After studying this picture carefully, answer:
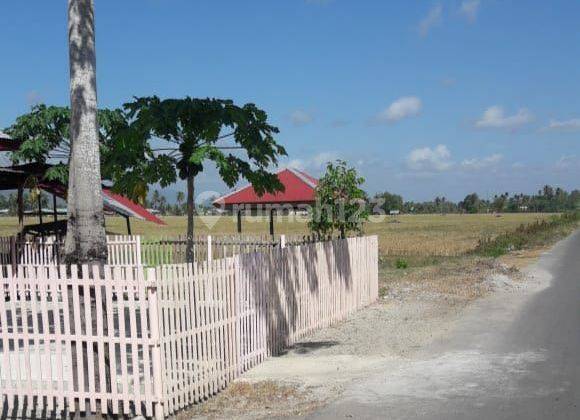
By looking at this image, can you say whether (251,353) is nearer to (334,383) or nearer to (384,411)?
(334,383)

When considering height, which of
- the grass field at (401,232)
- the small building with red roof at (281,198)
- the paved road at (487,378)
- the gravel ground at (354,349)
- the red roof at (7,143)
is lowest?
the paved road at (487,378)

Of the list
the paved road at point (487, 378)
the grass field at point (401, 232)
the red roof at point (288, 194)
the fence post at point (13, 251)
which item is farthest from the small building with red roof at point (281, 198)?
the paved road at point (487, 378)

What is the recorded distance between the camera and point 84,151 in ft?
22.1

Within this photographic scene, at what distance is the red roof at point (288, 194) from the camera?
66.7ft

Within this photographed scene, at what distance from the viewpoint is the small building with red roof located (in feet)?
66.7

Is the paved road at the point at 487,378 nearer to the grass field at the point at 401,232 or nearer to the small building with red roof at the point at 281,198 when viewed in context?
the small building with red roof at the point at 281,198

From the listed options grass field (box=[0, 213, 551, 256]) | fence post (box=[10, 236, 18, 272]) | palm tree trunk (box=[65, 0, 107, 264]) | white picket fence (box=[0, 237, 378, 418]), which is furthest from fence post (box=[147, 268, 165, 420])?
grass field (box=[0, 213, 551, 256])

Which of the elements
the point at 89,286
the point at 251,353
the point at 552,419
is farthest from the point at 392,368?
the point at 89,286

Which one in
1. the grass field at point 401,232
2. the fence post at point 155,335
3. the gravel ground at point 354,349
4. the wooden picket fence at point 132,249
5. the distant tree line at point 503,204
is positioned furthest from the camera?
the distant tree line at point 503,204

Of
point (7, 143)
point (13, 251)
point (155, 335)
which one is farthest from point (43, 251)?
point (155, 335)

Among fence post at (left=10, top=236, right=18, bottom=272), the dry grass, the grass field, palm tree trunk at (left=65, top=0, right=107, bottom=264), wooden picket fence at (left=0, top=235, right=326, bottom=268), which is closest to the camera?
palm tree trunk at (left=65, top=0, right=107, bottom=264)

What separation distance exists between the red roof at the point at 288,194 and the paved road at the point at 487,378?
334 inches

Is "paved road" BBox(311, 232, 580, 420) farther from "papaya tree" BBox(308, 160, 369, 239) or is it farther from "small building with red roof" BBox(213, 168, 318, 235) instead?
"small building with red roof" BBox(213, 168, 318, 235)

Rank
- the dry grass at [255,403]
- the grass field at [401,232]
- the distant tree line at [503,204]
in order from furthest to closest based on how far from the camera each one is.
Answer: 1. the distant tree line at [503,204]
2. the grass field at [401,232]
3. the dry grass at [255,403]
